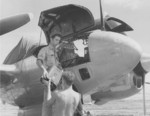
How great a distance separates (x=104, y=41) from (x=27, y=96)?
3.09 meters

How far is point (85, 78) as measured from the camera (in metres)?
6.77

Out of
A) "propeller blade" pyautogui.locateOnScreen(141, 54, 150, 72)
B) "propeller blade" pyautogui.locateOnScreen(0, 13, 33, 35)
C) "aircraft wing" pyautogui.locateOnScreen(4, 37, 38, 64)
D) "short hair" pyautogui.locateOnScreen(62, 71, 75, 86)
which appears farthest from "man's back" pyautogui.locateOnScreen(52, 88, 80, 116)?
"propeller blade" pyautogui.locateOnScreen(141, 54, 150, 72)

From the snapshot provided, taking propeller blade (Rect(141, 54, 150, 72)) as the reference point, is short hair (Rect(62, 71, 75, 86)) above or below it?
above

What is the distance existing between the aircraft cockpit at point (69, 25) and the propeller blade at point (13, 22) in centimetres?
39

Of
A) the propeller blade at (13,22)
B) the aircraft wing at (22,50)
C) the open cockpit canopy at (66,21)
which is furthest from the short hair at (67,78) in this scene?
the aircraft wing at (22,50)

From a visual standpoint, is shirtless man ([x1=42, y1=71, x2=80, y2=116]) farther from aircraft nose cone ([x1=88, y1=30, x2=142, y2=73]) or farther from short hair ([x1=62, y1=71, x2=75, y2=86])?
aircraft nose cone ([x1=88, y1=30, x2=142, y2=73])

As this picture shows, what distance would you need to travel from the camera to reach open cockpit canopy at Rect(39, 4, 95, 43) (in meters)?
7.06

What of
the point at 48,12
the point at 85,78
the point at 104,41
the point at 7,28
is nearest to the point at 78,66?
the point at 85,78

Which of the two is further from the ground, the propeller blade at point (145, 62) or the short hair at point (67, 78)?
the short hair at point (67, 78)

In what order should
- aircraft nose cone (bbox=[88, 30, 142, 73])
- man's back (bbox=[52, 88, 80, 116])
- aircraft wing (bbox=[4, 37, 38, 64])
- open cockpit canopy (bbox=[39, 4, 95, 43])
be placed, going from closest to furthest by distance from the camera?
man's back (bbox=[52, 88, 80, 116]), aircraft nose cone (bbox=[88, 30, 142, 73]), open cockpit canopy (bbox=[39, 4, 95, 43]), aircraft wing (bbox=[4, 37, 38, 64])

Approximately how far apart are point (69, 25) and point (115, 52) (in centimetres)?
186

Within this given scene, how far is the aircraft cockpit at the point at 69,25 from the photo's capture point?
690cm

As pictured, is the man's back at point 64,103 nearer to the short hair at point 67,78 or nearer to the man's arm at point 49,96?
the man's arm at point 49,96

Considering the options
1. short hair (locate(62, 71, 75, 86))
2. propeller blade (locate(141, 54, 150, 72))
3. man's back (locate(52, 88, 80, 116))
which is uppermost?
short hair (locate(62, 71, 75, 86))
